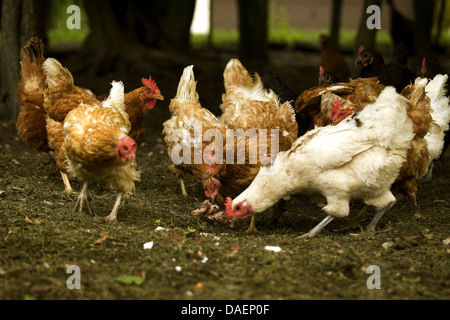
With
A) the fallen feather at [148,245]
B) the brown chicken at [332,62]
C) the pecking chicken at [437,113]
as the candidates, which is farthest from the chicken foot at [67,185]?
the brown chicken at [332,62]

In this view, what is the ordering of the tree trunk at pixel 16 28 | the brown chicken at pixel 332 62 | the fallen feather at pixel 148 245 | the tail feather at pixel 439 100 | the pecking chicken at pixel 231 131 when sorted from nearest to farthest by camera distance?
the fallen feather at pixel 148 245, the pecking chicken at pixel 231 131, the tail feather at pixel 439 100, the tree trunk at pixel 16 28, the brown chicken at pixel 332 62

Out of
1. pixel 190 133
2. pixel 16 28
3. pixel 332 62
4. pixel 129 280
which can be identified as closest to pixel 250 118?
pixel 190 133

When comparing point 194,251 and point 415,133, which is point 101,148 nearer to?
point 194,251

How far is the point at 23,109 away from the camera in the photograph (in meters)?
6.14

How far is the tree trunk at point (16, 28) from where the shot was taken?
7633 millimetres

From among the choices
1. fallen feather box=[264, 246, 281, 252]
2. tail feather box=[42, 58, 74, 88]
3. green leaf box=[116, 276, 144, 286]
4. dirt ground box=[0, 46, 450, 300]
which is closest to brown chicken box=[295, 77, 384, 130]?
dirt ground box=[0, 46, 450, 300]

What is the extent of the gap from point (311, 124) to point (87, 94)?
2615mm

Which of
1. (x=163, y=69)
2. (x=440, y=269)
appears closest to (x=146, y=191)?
(x=440, y=269)

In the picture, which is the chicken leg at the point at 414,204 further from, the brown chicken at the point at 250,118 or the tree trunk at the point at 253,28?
the tree trunk at the point at 253,28

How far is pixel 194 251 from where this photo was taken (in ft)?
12.8

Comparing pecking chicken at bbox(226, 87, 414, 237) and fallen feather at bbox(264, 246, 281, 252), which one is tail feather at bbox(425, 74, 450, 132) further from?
fallen feather at bbox(264, 246, 281, 252)

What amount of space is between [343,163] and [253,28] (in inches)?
391

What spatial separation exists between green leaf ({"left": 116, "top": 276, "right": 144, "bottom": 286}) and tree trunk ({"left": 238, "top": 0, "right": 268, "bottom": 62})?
35.1ft

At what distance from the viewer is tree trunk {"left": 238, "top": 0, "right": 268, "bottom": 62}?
44.2ft
